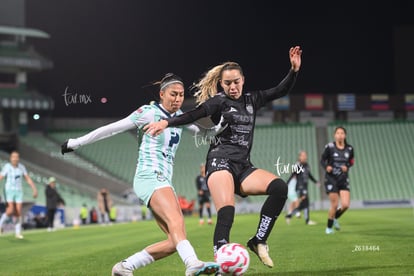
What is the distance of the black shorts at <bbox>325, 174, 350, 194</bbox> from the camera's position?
15750 millimetres

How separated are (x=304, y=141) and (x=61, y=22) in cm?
1854

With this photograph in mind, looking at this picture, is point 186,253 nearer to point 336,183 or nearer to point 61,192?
point 336,183

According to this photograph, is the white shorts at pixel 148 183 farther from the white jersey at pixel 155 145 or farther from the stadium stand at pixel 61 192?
the stadium stand at pixel 61 192

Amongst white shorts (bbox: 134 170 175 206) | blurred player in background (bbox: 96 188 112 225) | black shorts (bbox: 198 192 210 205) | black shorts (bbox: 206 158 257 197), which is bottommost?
white shorts (bbox: 134 170 175 206)

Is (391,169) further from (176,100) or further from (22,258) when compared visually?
A: (176,100)

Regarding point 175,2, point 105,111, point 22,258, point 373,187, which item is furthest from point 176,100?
point 105,111

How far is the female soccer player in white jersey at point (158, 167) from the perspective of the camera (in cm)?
705

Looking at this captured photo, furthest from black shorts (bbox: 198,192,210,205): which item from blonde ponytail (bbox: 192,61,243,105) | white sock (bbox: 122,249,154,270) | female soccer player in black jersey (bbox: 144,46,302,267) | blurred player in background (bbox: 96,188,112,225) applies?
white sock (bbox: 122,249,154,270)

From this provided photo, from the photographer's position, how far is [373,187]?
4516cm

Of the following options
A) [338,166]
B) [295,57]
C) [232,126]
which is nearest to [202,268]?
[232,126]

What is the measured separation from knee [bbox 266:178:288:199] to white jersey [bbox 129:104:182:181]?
47.5 inches

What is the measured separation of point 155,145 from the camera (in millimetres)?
7391

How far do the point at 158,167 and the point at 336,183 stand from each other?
9.29 metres

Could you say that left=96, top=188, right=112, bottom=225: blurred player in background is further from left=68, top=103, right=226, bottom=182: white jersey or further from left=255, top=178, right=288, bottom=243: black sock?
left=68, top=103, right=226, bottom=182: white jersey
